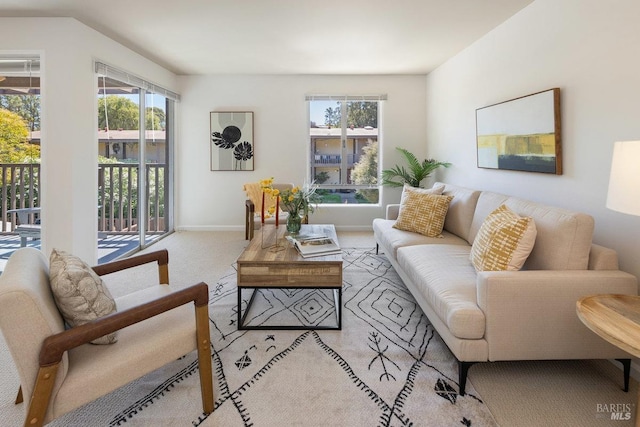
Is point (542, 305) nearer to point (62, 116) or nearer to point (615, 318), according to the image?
point (615, 318)

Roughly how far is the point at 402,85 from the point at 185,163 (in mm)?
3658

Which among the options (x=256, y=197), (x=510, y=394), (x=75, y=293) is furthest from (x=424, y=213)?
(x=75, y=293)

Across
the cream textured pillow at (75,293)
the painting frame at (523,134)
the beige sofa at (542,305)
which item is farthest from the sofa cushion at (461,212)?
the cream textured pillow at (75,293)

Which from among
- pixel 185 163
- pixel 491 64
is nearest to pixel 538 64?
pixel 491 64

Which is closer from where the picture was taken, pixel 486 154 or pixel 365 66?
pixel 486 154

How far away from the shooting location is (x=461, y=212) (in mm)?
3277

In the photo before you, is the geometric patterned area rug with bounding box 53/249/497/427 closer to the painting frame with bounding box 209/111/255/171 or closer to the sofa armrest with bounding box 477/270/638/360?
the sofa armrest with bounding box 477/270/638/360

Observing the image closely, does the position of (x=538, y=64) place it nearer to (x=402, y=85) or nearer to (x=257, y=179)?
(x=402, y=85)

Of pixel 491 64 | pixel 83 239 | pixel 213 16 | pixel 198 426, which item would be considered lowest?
pixel 198 426

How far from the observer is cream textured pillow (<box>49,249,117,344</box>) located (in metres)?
1.38

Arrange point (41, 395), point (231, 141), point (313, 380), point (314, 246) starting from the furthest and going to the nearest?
point (231, 141) < point (314, 246) < point (313, 380) < point (41, 395)

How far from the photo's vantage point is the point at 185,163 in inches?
222

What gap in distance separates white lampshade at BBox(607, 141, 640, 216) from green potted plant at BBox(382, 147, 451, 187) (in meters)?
3.33

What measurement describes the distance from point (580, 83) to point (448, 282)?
1648 millimetres
